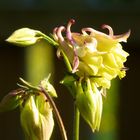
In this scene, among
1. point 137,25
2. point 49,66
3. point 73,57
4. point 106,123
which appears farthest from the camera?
point 137,25

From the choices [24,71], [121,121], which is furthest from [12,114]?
[121,121]

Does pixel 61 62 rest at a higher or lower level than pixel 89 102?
lower

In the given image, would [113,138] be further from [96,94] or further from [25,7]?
[96,94]

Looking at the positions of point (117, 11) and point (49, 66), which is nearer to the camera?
point (49, 66)

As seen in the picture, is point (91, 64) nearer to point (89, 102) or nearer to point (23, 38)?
point (89, 102)

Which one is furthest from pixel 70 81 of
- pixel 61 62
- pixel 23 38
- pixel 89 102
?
pixel 61 62

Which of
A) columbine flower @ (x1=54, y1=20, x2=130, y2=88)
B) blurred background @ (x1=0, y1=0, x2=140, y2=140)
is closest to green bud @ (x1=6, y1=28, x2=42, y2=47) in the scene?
columbine flower @ (x1=54, y1=20, x2=130, y2=88)

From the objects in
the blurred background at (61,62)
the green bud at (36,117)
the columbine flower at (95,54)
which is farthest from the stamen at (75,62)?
the blurred background at (61,62)

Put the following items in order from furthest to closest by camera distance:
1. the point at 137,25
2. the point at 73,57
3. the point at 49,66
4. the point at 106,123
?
the point at 137,25
the point at 49,66
the point at 106,123
the point at 73,57
